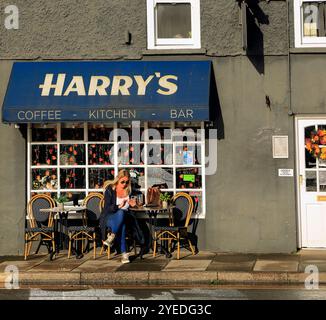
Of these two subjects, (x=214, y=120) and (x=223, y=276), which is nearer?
(x=223, y=276)

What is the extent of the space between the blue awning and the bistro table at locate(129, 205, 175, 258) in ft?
5.40

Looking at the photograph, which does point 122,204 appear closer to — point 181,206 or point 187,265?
point 181,206

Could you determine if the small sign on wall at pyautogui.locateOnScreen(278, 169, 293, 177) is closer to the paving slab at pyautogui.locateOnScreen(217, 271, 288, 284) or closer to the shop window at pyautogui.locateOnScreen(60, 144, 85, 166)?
the paving slab at pyautogui.locateOnScreen(217, 271, 288, 284)

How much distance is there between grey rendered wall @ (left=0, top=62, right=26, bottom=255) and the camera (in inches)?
576

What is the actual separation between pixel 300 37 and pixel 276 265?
173 inches

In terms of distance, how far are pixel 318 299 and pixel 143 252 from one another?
4.33 metres

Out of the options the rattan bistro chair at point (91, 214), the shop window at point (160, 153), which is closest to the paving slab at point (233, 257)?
the shop window at point (160, 153)

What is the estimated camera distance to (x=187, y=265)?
13.1 metres

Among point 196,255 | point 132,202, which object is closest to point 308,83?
point 196,255

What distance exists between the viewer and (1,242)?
14.6 m

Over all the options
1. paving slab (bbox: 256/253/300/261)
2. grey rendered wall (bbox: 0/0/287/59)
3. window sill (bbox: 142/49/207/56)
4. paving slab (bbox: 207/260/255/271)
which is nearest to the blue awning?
window sill (bbox: 142/49/207/56)
